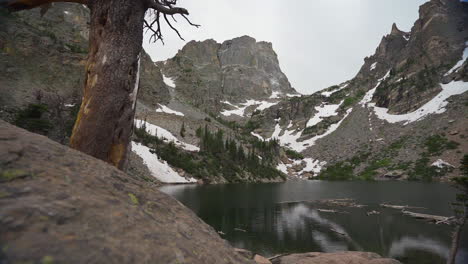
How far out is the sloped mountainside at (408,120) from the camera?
99562mm

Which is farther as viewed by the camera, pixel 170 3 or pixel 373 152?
pixel 373 152

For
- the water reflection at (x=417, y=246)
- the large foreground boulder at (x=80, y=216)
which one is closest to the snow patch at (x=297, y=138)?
the water reflection at (x=417, y=246)

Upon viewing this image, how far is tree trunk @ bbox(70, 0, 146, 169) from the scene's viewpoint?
4188mm

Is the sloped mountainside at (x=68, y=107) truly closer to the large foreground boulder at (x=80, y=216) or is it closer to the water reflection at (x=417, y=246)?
the large foreground boulder at (x=80, y=216)

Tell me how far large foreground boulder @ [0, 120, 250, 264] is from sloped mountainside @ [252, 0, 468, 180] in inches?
4189

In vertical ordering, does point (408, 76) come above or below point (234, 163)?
above

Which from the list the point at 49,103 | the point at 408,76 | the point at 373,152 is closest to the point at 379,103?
the point at 408,76

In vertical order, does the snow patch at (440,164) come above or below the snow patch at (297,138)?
below

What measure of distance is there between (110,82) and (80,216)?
315 centimetres

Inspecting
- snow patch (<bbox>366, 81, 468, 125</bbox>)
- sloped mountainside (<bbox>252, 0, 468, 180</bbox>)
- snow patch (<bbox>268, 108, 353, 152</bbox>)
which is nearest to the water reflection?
sloped mountainside (<bbox>252, 0, 468, 180</bbox>)

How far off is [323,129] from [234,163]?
102267mm

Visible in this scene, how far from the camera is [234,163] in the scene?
97.3 meters

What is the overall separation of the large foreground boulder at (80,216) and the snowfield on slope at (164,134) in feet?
282

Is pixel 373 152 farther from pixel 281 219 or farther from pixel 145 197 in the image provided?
pixel 145 197
